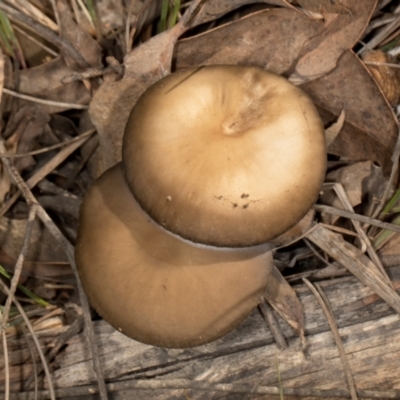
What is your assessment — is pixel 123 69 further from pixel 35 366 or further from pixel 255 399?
pixel 255 399

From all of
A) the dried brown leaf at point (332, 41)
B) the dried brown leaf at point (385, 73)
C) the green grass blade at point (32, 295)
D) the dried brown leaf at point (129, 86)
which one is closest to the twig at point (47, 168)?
the dried brown leaf at point (129, 86)

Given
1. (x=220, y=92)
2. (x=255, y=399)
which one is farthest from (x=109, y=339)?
(x=220, y=92)

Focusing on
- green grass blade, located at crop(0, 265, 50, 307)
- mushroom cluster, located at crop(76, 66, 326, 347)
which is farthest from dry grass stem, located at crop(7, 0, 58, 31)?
green grass blade, located at crop(0, 265, 50, 307)

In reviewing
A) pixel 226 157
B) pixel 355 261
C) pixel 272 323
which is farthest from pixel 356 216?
pixel 226 157

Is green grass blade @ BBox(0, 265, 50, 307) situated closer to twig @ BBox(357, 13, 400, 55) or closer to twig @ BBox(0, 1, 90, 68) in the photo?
twig @ BBox(0, 1, 90, 68)

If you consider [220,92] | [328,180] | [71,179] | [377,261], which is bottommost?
[377,261]
